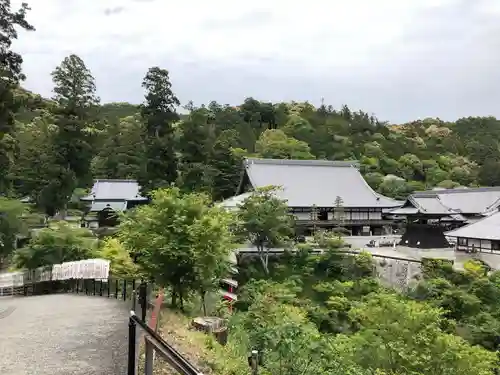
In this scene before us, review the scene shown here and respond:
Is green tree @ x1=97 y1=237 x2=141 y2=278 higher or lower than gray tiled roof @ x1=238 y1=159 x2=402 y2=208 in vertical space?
lower

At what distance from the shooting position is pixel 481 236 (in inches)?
1139

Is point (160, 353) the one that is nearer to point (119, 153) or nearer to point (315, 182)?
point (315, 182)

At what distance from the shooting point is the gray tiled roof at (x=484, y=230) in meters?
28.5

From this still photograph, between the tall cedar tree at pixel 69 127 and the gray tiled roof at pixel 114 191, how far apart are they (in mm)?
12284

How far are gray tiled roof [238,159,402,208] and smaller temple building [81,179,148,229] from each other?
10.8 metres

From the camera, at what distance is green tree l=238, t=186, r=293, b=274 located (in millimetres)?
28297

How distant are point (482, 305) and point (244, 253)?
46.9 ft

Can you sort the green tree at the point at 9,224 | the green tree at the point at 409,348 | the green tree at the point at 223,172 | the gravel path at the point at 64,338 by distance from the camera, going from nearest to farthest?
the gravel path at the point at 64,338, the green tree at the point at 409,348, the green tree at the point at 9,224, the green tree at the point at 223,172

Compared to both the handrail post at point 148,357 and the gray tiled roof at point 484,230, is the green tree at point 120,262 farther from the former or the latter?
the gray tiled roof at point 484,230

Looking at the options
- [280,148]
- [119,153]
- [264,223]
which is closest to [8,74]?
[264,223]

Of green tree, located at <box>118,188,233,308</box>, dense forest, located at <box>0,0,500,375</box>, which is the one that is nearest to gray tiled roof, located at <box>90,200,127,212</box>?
dense forest, located at <box>0,0,500,375</box>

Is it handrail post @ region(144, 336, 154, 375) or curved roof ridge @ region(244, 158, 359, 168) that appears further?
curved roof ridge @ region(244, 158, 359, 168)

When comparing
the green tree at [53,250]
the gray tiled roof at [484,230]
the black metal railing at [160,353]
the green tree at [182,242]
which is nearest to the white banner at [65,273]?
the green tree at [53,250]

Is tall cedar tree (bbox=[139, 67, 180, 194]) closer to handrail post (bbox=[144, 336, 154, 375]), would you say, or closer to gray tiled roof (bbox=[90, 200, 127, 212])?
gray tiled roof (bbox=[90, 200, 127, 212])
